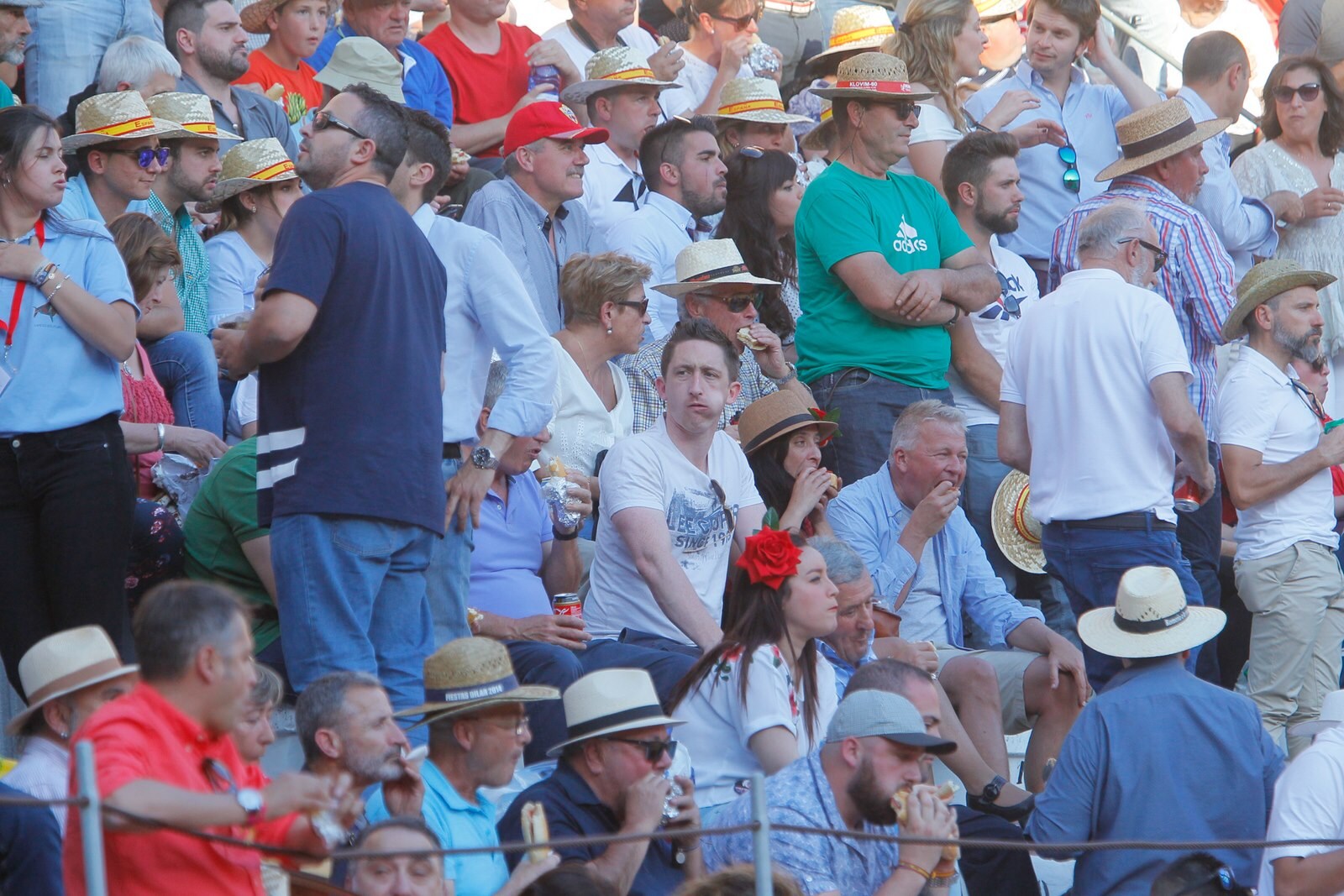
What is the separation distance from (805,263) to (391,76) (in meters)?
1.80

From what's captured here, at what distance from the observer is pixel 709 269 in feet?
23.2

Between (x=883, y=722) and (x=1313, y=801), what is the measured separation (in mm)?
994

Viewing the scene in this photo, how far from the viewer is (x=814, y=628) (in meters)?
5.03

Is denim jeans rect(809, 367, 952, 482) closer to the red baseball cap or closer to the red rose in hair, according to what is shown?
the red baseball cap

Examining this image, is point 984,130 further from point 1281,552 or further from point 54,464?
point 54,464

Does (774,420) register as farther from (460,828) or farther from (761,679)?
(460,828)

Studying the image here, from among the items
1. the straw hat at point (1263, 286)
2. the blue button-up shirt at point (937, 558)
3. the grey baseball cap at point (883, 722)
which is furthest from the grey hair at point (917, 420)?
the grey baseball cap at point (883, 722)

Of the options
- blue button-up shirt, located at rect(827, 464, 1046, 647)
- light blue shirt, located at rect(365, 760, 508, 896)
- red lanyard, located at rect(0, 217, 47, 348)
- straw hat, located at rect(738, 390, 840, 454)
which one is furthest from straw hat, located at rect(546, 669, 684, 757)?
straw hat, located at rect(738, 390, 840, 454)

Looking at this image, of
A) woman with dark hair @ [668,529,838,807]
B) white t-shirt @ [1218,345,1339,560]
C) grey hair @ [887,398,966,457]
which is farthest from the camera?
white t-shirt @ [1218,345,1339,560]

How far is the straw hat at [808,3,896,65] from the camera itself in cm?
923

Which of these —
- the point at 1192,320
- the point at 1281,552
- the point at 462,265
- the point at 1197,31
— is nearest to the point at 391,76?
the point at 462,265

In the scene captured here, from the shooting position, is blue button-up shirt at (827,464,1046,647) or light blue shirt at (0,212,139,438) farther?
blue button-up shirt at (827,464,1046,647)

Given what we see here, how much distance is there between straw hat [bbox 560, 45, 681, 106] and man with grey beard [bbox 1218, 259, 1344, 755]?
2781mm

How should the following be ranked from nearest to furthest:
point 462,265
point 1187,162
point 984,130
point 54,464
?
point 54,464, point 462,265, point 1187,162, point 984,130
